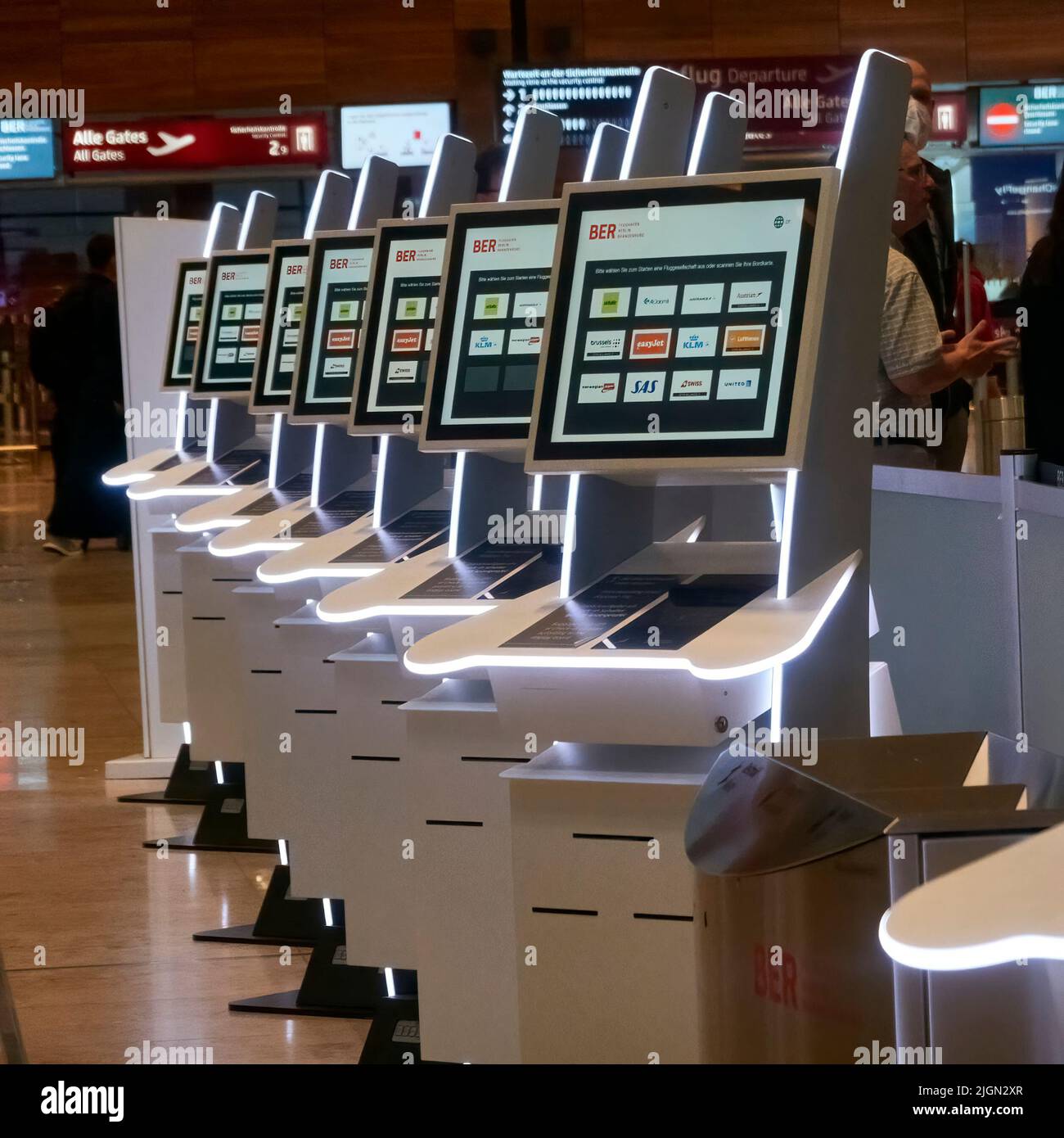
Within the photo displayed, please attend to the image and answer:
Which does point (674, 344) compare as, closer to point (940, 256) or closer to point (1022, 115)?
point (940, 256)

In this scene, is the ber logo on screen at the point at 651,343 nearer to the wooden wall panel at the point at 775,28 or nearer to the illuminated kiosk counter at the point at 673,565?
the illuminated kiosk counter at the point at 673,565

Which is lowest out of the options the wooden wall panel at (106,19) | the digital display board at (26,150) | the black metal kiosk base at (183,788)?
the black metal kiosk base at (183,788)

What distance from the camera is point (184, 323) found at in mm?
6184

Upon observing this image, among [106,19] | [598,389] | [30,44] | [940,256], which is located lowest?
[598,389]

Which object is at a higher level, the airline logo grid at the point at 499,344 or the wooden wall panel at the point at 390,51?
the wooden wall panel at the point at 390,51

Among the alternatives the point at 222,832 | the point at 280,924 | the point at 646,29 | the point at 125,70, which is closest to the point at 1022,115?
the point at 646,29

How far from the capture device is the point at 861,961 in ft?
5.17

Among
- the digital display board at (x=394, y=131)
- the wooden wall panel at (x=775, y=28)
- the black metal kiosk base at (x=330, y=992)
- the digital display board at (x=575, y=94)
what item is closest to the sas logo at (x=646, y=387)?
the black metal kiosk base at (x=330, y=992)

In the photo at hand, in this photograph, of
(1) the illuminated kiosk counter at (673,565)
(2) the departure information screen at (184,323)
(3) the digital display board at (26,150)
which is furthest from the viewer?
(3) the digital display board at (26,150)

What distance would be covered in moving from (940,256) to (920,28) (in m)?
9.23

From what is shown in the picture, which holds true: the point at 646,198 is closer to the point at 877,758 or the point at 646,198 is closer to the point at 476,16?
the point at 877,758

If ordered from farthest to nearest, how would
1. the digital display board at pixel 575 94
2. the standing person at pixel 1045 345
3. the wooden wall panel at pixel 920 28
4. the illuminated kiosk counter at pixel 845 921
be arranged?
the wooden wall panel at pixel 920 28, the digital display board at pixel 575 94, the standing person at pixel 1045 345, the illuminated kiosk counter at pixel 845 921

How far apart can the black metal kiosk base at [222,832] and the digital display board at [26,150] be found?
844 centimetres

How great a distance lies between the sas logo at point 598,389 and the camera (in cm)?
268
